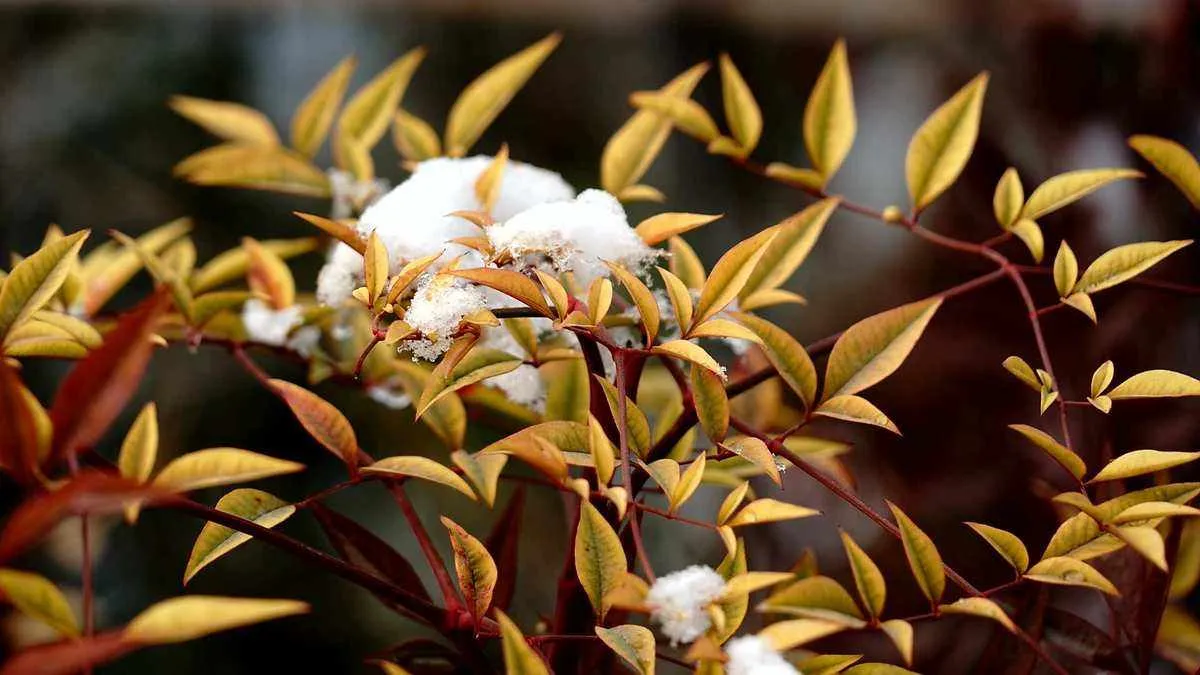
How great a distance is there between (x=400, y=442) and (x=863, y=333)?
1.85ft

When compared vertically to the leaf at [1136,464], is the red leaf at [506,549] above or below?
below

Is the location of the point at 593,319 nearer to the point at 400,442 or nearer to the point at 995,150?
the point at 400,442

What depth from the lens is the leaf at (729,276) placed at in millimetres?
375

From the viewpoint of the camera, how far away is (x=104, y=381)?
0.89ft

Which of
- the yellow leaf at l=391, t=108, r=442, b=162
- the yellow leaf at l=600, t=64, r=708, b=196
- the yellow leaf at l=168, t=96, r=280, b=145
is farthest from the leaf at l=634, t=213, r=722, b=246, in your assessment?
the yellow leaf at l=168, t=96, r=280, b=145

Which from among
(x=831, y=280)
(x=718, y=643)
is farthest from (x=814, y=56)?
(x=718, y=643)

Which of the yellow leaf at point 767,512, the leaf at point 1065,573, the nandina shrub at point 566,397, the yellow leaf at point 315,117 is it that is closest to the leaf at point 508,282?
the nandina shrub at point 566,397

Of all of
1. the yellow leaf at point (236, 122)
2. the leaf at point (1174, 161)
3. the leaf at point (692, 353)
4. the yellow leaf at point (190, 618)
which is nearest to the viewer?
the yellow leaf at point (190, 618)

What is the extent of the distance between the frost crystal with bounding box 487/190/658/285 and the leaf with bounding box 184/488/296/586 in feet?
0.44

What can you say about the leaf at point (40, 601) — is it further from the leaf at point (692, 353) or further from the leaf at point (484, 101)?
the leaf at point (484, 101)

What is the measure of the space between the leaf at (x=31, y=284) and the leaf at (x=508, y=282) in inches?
5.8

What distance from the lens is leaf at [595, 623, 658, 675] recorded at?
30 centimetres

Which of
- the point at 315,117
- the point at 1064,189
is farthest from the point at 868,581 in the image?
the point at 315,117

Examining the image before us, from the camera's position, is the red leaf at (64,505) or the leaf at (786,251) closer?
the red leaf at (64,505)
